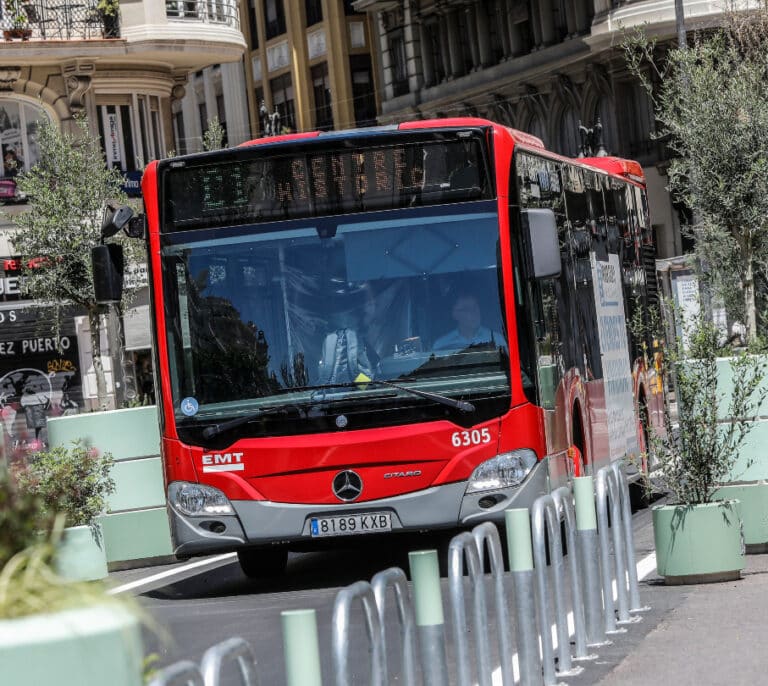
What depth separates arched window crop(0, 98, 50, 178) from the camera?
3778cm

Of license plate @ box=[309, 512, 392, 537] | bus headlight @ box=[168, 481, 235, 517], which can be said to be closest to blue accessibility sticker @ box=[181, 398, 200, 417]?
bus headlight @ box=[168, 481, 235, 517]

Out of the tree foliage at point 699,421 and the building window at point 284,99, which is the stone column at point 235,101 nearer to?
the building window at point 284,99

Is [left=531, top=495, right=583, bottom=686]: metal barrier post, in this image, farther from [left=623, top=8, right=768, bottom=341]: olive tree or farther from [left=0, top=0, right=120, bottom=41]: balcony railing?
[left=0, top=0, right=120, bottom=41]: balcony railing

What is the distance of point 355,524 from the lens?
12.2 m

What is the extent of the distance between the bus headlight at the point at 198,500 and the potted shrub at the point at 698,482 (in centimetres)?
314

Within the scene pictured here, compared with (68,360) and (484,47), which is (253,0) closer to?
(484,47)

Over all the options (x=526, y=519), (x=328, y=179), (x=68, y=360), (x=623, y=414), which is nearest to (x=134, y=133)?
(x=68, y=360)

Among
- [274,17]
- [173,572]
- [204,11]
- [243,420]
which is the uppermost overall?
[274,17]

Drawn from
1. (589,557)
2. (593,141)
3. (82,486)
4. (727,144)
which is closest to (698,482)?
(589,557)

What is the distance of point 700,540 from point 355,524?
2.61 meters

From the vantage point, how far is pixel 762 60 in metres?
28.3

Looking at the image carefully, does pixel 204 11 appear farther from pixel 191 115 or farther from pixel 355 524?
pixel 355 524

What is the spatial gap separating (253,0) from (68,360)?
30.9 metres

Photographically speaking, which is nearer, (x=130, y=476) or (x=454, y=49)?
(x=130, y=476)
